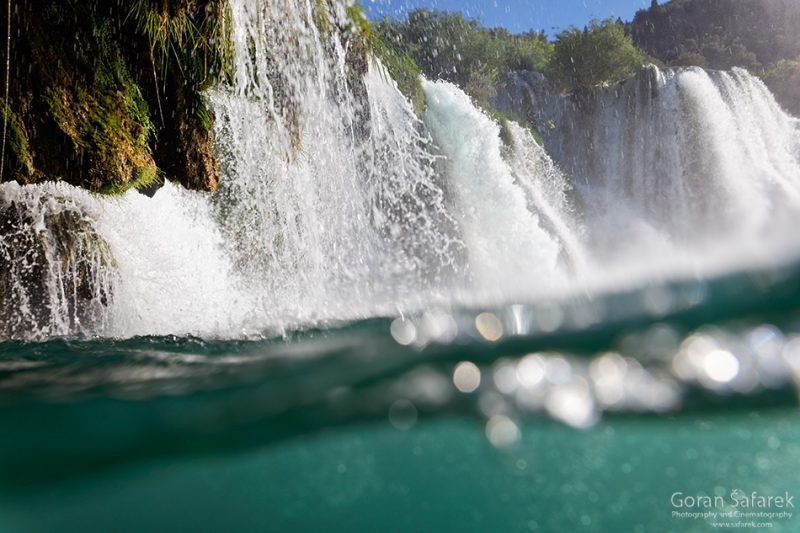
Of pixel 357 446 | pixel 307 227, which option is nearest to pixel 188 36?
pixel 357 446

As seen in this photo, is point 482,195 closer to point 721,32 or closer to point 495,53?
point 495,53

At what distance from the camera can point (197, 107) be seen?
474 centimetres

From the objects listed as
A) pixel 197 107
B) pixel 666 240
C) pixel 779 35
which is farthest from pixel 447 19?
pixel 197 107

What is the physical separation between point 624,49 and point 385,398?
96.8 ft

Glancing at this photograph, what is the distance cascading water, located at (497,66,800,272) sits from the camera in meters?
17.0

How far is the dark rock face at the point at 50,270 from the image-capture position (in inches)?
209

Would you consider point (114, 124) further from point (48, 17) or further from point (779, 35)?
point (779, 35)

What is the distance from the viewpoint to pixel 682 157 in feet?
58.3

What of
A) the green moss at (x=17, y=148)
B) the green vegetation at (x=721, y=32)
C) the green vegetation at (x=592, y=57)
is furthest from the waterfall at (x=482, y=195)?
the green vegetation at (x=721, y=32)

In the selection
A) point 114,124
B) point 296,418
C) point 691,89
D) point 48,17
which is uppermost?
point 691,89

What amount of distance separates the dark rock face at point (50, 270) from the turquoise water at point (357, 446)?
286 cm

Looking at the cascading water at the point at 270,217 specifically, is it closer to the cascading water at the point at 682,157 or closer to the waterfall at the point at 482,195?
the waterfall at the point at 482,195

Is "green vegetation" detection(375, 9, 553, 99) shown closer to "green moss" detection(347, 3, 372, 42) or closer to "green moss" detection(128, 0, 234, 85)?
"green moss" detection(347, 3, 372, 42)

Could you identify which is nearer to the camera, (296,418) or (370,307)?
(296,418)
